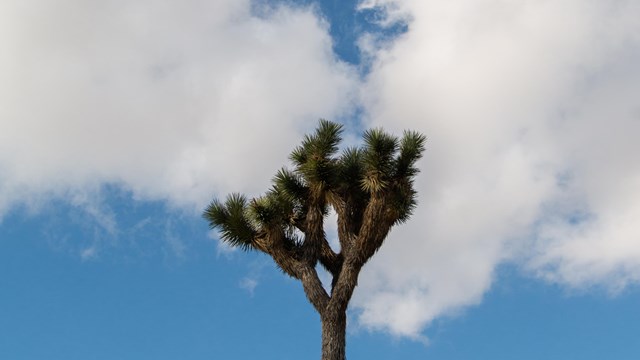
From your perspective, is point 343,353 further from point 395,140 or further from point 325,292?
point 395,140

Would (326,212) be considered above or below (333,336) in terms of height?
above

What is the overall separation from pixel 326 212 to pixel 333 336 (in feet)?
9.80

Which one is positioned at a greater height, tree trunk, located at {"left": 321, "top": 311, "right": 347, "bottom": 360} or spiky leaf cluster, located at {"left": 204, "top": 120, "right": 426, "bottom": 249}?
spiky leaf cluster, located at {"left": 204, "top": 120, "right": 426, "bottom": 249}

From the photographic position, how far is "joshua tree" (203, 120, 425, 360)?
1391 centimetres

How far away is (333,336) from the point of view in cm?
1366

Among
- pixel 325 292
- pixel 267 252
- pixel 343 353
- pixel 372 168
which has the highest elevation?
pixel 372 168

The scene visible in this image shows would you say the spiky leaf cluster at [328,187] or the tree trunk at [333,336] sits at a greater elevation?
the spiky leaf cluster at [328,187]

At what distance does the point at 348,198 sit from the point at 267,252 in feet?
6.73

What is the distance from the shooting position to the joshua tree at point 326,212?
13914 millimetres

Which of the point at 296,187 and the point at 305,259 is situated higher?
the point at 296,187

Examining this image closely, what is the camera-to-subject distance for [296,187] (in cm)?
1519

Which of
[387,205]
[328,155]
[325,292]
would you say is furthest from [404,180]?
[325,292]

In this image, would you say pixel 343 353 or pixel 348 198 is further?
pixel 348 198

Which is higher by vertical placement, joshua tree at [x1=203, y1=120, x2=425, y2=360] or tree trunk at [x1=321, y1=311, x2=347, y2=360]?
joshua tree at [x1=203, y1=120, x2=425, y2=360]
